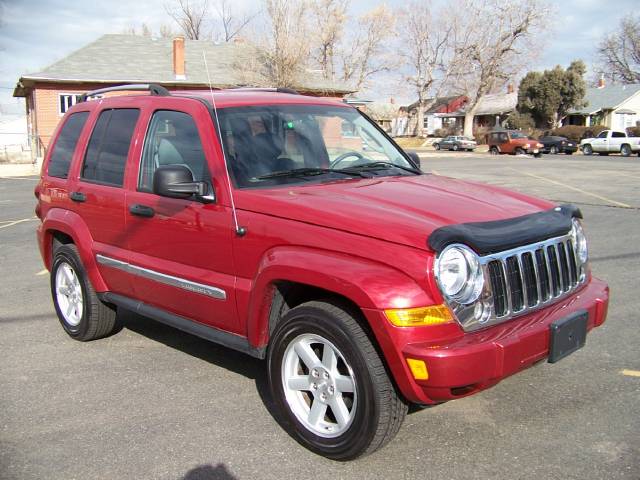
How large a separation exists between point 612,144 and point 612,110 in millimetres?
22125

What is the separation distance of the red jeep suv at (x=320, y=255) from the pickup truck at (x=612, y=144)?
131ft

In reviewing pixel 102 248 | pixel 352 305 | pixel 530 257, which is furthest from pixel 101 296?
pixel 530 257

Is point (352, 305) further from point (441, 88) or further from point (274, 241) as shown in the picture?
point (441, 88)

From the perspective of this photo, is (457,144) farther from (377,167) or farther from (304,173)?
(304,173)

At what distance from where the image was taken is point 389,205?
3.62 meters

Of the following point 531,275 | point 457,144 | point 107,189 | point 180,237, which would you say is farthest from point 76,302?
point 457,144

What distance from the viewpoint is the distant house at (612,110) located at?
2425 inches

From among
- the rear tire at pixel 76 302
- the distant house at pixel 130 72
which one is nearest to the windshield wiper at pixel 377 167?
the rear tire at pixel 76 302

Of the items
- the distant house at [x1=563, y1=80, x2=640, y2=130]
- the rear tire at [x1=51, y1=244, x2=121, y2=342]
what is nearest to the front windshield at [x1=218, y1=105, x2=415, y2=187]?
the rear tire at [x1=51, y1=244, x2=121, y2=342]

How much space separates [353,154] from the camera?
15.4 ft

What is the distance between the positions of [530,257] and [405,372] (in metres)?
1.00

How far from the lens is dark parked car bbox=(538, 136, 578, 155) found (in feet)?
147

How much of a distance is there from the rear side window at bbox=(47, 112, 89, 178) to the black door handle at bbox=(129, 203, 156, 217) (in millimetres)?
1263

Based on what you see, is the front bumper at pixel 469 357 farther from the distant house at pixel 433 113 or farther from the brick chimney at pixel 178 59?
the distant house at pixel 433 113
